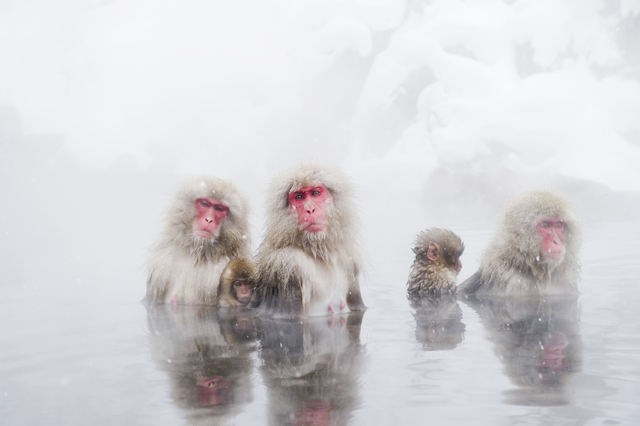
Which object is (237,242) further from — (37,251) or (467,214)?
(467,214)

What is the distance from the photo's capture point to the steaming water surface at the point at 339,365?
7.23 feet

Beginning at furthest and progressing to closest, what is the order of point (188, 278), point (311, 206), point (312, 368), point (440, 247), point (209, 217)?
point (440, 247)
point (188, 278)
point (209, 217)
point (311, 206)
point (312, 368)

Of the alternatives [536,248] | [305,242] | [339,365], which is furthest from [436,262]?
[339,365]

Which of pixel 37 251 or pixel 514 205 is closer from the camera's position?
pixel 514 205

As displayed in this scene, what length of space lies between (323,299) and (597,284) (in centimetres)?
308

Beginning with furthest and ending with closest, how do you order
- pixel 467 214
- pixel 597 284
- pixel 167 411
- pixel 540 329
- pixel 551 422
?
pixel 467 214, pixel 597 284, pixel 540 329, pixel 167 411, pixel 551 422

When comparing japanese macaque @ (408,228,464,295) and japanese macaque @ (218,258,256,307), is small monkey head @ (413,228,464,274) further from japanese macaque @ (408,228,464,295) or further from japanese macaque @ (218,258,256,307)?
japanese macaque @ (218,258,256,307)

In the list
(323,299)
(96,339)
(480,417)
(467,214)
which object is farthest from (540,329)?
(467,214)

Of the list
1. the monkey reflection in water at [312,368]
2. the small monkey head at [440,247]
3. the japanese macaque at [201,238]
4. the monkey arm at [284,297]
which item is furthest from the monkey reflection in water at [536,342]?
the japanese macaque at [201,238]

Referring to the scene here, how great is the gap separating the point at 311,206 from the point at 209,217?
38.4 inches

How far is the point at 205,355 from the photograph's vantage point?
10.3 feet

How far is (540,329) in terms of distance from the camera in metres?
3.60

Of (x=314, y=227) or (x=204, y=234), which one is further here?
(x=204, y=234)

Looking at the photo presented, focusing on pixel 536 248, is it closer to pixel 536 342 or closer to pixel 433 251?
pixel 433 251
